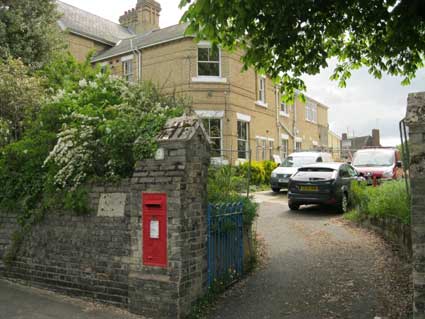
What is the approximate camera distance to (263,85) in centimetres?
2606

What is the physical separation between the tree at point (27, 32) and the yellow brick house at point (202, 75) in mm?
4412

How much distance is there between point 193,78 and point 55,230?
15354mm

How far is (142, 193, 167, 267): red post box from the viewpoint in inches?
226

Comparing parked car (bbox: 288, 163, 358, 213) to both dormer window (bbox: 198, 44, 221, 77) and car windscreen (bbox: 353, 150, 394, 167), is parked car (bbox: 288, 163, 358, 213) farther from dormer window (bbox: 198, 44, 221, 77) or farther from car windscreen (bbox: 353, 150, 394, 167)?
dormer window (bbox: 198, 44, 221, 77)

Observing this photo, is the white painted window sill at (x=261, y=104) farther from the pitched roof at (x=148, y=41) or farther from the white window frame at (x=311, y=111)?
the white window frame at (x=311, y=111)

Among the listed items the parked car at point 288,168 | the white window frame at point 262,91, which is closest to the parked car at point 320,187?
the parked car at point 288,168

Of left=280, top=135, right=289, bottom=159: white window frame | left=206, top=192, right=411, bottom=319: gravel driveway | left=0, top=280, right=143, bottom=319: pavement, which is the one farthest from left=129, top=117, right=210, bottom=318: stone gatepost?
left=280, top=135, right=289, bottom=159: white window frame

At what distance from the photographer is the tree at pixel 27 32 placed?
15.1 meters

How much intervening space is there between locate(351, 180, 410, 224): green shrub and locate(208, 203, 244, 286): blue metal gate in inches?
111

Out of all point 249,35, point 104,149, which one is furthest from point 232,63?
point 104,149

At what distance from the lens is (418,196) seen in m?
4.65

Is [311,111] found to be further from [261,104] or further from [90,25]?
[90,25]

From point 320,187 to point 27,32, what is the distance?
448 inches

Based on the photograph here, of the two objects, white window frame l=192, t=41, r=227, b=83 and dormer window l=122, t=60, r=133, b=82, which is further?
dormer window l=122, t=60, r=133, b=82
